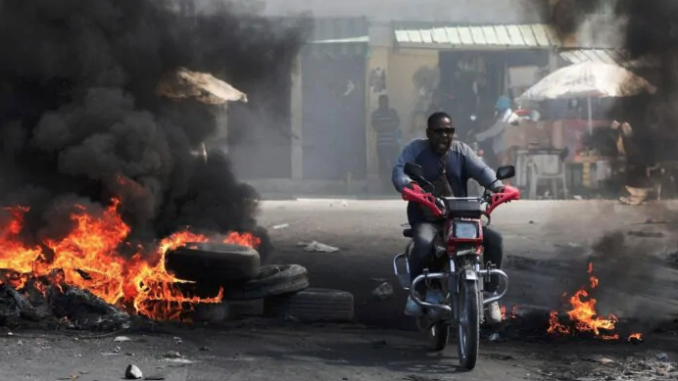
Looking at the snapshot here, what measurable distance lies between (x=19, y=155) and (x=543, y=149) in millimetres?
17399

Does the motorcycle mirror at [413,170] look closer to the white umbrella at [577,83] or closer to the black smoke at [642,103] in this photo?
the black smoke at [642,103]

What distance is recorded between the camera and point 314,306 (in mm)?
8320

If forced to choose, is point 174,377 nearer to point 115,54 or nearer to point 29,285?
point 29,285

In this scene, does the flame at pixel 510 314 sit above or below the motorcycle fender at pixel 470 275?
below

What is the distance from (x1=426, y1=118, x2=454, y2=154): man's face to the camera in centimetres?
697

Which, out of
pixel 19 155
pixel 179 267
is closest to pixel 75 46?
pixel 19 155

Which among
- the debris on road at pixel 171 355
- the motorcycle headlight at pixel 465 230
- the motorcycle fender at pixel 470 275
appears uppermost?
the motorcycle headlight at pixel 465 230

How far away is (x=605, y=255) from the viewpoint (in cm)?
1237

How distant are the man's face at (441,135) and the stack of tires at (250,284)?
190 centimetres

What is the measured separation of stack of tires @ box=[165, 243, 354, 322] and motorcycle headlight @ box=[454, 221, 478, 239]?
2233 millimetres

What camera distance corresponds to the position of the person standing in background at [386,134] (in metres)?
29.5

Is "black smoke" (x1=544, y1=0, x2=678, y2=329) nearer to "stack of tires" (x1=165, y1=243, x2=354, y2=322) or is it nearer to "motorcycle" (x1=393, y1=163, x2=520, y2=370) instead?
"stack of tires" (x1=165, y1=243, x2=354, y2=322)

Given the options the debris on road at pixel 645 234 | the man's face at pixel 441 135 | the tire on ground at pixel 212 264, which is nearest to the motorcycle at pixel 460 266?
the man's face at pixel 441 135

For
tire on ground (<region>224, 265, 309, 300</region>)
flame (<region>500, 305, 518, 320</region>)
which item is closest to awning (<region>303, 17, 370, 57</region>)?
flame (<region>500, 305, 518, 320</region>)
